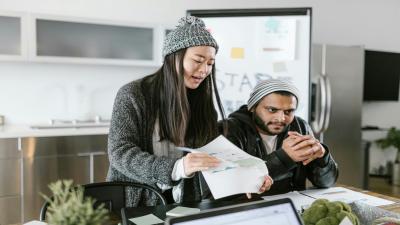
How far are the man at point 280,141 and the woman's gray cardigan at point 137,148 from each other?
33 centimetres

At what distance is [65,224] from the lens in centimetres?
52

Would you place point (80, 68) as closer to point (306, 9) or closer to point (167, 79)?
point (306, 9)

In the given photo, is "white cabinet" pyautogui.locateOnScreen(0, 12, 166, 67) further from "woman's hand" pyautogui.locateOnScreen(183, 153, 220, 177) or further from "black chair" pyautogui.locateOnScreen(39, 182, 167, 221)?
"woman's hand" pyautogui.locateOnScreen(183, 153, 220, 177)

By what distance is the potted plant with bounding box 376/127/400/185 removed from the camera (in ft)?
15.6

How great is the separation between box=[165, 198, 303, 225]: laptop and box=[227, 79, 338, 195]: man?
2.33 feet

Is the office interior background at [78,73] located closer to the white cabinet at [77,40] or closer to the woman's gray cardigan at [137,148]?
the white cabinet at [77,40]

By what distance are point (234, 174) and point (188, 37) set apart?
1.67 ft

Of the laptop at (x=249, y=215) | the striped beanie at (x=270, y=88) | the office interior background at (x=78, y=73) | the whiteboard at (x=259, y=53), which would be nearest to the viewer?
the laptop at (x=249, y=215)

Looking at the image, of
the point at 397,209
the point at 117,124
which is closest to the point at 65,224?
the point at 117,124

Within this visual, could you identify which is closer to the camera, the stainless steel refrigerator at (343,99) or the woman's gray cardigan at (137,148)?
the woman's gray cardigan at (137,148)

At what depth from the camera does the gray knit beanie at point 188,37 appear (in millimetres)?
1364

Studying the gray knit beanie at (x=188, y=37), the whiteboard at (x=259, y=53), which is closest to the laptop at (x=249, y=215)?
the gray knit beanie at (x=188, y=37)

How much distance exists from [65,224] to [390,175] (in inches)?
209

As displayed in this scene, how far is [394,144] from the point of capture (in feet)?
15.6
